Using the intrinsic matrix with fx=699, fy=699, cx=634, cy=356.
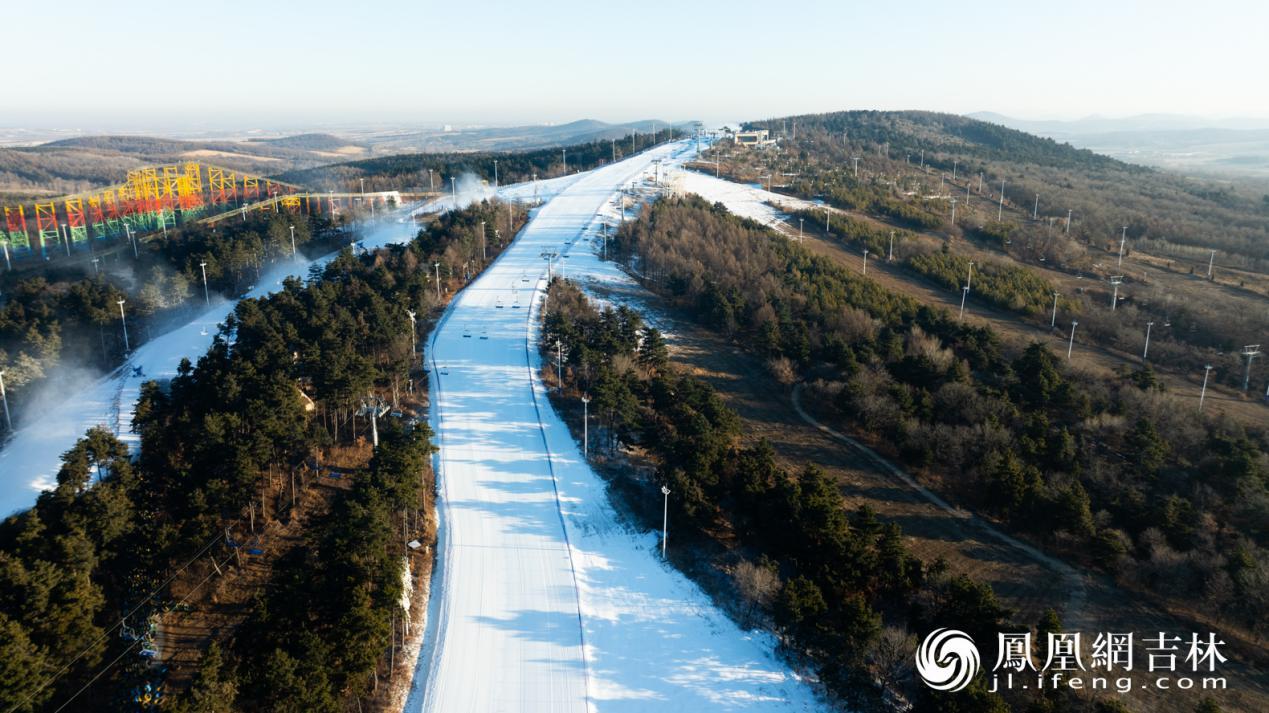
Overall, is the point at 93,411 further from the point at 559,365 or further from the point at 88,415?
the point at 559,365

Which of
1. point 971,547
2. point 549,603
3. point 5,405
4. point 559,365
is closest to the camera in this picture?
point 549,603

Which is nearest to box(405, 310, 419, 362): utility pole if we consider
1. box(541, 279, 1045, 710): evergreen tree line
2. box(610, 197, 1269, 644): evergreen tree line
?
box(541, 279, 1045, 710): evergreen tree line

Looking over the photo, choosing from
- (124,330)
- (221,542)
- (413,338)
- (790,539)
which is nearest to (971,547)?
(790,539)

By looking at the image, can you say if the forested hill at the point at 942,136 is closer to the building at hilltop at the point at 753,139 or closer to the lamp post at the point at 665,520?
the building at hilltop at the point at 753,139

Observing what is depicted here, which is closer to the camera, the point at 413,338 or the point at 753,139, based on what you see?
the point at 413,338

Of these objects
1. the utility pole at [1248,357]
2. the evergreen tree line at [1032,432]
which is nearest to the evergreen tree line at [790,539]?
the evergreen tree line at [1032,432]

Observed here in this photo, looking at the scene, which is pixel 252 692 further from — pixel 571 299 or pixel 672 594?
pixel 571 299

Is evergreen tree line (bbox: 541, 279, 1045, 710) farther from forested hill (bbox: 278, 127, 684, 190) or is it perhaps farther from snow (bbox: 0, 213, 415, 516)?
forested hill (bbox: 278, 127, 684, 190)
